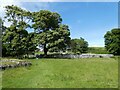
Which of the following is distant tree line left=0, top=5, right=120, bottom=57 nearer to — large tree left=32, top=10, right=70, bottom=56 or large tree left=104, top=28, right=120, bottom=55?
large tree left=32, top=10, right=70, bottom=56

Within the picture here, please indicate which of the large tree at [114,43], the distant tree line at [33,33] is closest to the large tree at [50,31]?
the distant tree line at [33,33]

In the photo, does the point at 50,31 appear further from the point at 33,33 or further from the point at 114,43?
the point at 114,43

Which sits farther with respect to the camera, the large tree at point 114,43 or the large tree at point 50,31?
the large tree at point 114,43

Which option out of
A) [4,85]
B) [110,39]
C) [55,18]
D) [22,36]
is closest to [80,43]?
[110,39]

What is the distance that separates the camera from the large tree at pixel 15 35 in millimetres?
66562

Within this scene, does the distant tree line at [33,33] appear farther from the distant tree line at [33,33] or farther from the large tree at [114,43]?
the large tree at [114,43]

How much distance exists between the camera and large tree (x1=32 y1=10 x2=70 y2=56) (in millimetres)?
73188

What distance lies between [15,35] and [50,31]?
433 inches

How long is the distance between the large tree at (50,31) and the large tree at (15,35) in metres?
5.48

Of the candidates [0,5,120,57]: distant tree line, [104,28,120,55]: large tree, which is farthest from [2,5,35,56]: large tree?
[104,28,120,55]: large tree

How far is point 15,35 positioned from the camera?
6738cm

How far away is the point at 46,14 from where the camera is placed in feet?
250

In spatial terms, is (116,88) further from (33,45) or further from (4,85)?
(33,45)

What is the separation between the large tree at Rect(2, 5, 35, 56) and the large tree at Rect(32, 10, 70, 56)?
5480 mm
